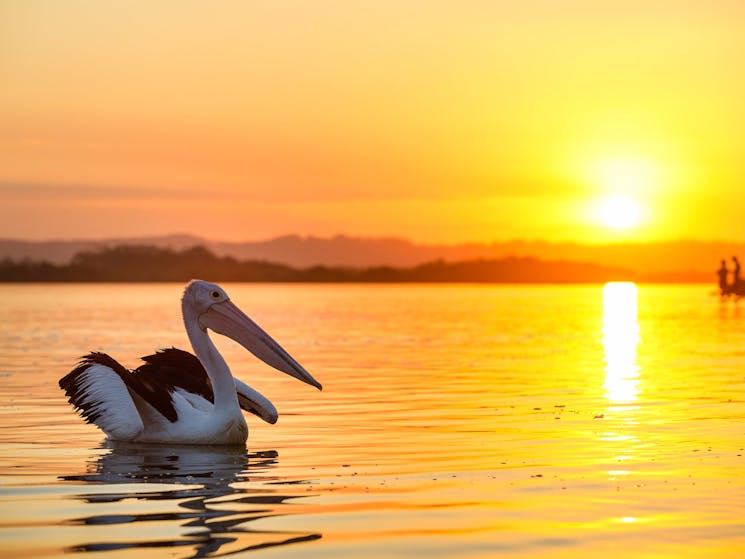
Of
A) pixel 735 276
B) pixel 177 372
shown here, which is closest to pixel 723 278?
pixel 735 276

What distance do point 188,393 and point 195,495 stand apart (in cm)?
369

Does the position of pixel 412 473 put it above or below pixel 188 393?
below

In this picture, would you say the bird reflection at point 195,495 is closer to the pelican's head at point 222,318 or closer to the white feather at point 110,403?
the white feather at point 110,403

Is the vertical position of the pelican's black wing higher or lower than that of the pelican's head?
lower

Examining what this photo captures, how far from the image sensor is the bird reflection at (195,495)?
23.7ft

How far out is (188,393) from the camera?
12508 mm

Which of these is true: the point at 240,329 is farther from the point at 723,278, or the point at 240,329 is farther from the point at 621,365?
the point at 723,278

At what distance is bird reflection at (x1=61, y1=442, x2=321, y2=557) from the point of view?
7238mm

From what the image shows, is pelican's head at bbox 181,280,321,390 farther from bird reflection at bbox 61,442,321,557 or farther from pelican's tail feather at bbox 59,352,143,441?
bird reflection at bbox 61,442,321,557

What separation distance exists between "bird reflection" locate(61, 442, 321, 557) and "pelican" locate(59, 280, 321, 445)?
0.17 m

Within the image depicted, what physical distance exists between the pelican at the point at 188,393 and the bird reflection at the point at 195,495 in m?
0.17

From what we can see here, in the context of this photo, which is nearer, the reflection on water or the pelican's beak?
the pelican's beak

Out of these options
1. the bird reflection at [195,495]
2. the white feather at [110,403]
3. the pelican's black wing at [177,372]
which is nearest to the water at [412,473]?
the bird reflection at [195,495]

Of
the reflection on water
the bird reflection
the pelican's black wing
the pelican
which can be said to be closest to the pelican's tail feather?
the pelican
